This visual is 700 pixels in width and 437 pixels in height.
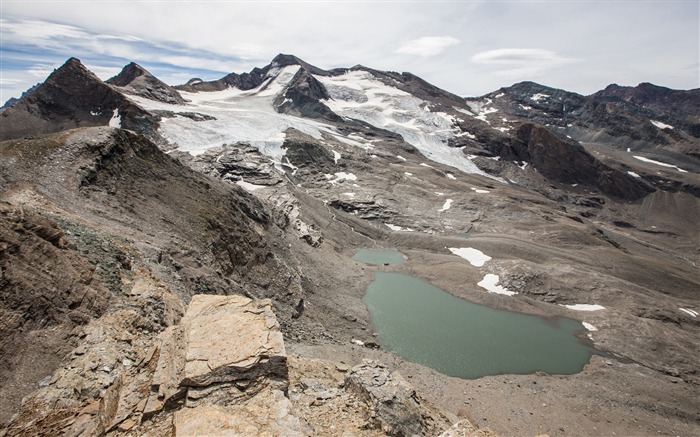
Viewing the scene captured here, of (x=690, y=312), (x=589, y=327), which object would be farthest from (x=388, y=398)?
(x=690, y=312)

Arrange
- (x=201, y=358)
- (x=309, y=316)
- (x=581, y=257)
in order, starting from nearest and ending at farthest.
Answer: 1. (x=201, y=358)
2. (x=309, y=316)
3. (x=581, y=257)

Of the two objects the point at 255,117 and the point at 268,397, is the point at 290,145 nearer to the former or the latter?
the point at 255,117

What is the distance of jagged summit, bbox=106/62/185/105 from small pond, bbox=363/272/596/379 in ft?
385

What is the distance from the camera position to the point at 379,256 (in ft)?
206

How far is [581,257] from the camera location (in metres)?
63.6

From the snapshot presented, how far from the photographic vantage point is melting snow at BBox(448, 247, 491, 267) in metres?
59.9

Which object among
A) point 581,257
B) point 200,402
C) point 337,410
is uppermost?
point 200,402

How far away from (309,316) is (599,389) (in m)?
27.3

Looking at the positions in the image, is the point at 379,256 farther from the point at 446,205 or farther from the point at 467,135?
the point at 467,135

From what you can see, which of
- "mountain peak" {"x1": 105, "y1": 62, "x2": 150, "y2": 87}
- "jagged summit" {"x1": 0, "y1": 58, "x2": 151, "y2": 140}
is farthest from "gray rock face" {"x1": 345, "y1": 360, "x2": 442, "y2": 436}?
"mountain peak" {"x1": 105, "y1": 62, "x2": 150, "y2": 87}

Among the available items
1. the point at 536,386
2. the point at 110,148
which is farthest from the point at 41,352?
the point at 536,386

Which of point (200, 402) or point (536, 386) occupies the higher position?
point (200, 402)

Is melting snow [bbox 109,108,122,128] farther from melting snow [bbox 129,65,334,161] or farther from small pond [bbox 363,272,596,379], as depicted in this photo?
small pond [bbox 363,272,596,379]

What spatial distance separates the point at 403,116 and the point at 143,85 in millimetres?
105489
